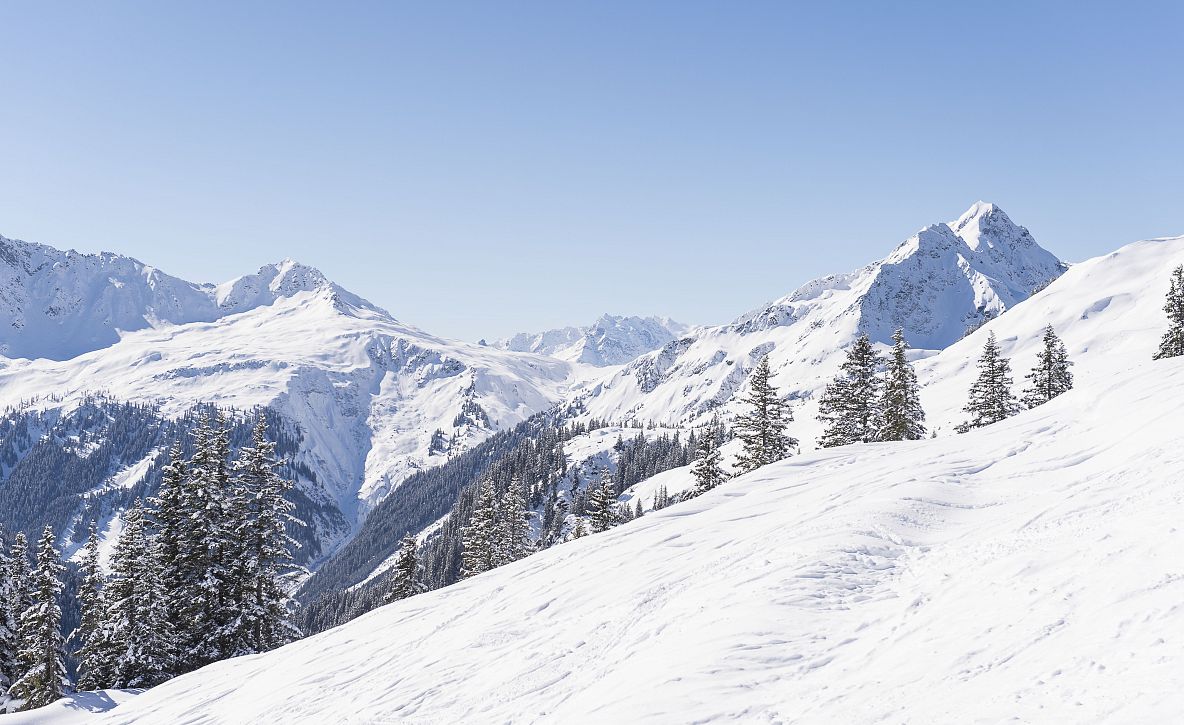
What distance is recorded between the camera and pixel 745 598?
502 inches

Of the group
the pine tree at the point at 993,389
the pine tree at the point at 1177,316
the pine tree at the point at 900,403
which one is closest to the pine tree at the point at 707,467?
the pine tree at the point at 900,403

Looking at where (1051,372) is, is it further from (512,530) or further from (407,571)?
(407,571)

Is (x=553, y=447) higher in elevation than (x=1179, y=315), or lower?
lower

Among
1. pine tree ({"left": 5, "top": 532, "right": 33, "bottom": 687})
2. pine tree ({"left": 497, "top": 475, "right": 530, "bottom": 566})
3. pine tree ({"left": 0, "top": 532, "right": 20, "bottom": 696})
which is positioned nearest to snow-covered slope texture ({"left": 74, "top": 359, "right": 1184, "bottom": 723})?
pine tree ({"left": 5, "top": 532, "right": 33, "bottom": 687})

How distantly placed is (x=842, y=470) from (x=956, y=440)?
548 centimetres

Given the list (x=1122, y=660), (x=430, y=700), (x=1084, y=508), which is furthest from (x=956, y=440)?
(x=430, y=700)

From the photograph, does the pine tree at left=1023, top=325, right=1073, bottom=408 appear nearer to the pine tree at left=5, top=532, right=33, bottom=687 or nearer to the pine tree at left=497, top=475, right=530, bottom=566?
the pine tree at left=497, top=475, right=530, bottom=566

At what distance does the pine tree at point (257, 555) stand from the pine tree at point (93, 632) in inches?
213

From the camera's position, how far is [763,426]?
3662 cm

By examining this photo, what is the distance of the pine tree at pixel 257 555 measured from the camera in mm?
28094

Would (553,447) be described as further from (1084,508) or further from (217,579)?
(1084,508)

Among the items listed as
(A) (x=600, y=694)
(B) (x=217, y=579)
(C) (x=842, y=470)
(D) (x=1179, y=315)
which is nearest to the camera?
(A) (x=600, y=694)

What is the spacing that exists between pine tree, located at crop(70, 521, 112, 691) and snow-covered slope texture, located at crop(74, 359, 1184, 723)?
485 inches

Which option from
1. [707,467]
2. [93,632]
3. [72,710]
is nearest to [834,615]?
[72,710]
